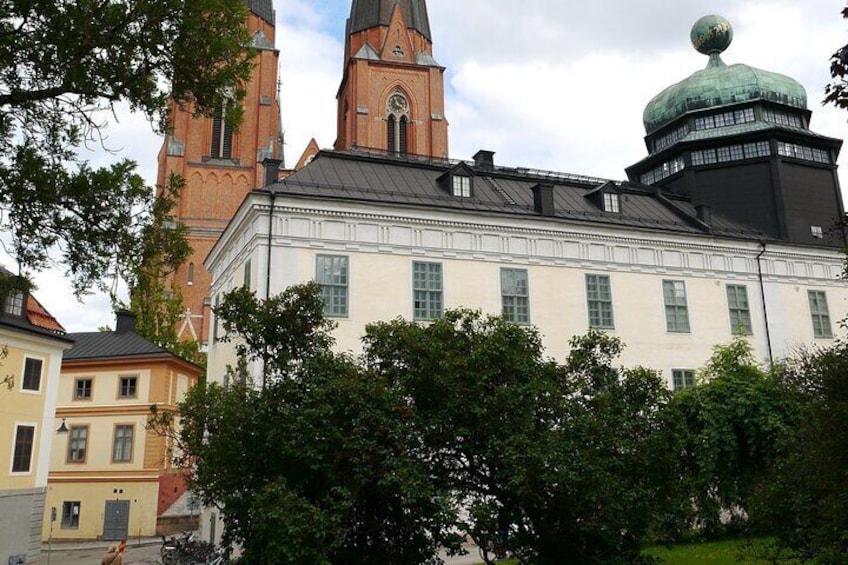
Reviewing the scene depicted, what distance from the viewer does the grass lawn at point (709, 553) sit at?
16.4 metres

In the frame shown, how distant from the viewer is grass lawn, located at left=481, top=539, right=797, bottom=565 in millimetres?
16375

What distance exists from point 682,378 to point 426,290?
10.1 meters

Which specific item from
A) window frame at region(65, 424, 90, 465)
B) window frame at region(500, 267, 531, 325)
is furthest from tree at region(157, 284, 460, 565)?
window frame at region(65, 424, 90, 465)

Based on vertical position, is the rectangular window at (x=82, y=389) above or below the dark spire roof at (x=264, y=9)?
below

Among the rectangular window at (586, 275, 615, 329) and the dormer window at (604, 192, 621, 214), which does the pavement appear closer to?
the rectangular window at (586, 275, 615, 329)

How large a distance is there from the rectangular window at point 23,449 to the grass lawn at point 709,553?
62.9ft

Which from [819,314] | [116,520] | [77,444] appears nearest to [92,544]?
[116,520]

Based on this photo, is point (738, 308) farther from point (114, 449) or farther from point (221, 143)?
point (221, 143)

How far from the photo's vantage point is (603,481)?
11.8 metres

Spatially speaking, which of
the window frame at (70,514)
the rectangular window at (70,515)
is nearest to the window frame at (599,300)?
the window frame at (70,514)

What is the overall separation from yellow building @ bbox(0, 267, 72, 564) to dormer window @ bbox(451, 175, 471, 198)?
1581 centimetres

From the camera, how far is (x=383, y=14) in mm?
69625

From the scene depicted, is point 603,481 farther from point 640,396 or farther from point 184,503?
point 184,503

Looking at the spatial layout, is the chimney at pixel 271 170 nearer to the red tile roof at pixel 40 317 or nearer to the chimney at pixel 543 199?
the chimney at pixel 543 199
